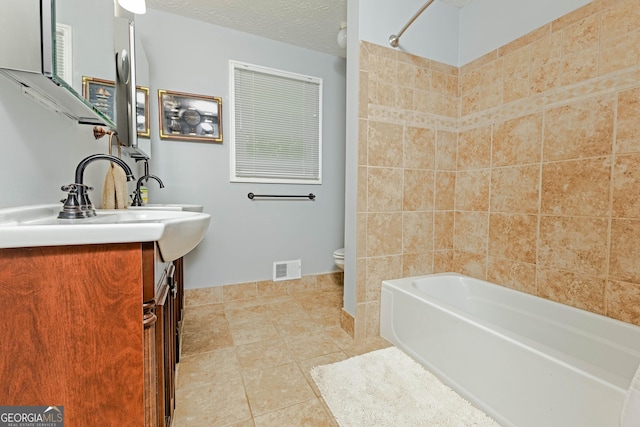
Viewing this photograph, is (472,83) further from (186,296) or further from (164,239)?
(186,296)

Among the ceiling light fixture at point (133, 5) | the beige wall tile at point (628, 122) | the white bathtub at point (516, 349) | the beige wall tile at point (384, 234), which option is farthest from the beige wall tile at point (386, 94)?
the ceiling light fixture at point (133, 5)

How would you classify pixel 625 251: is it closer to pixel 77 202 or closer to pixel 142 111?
pixel 77 202

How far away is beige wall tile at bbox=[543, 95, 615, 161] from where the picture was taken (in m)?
1.28

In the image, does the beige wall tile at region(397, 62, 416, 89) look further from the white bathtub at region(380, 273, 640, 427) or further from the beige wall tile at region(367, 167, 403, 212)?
the white bathtub at region(380, 273, 640, 427)

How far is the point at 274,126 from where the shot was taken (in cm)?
246

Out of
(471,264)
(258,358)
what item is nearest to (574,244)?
(471,264)

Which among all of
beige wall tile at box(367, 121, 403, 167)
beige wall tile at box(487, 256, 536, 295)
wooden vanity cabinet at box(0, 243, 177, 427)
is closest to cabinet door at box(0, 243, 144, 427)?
wooden vanity cabinet at box(0, 243, 177, 427)

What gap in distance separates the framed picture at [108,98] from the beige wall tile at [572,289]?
93.2 inches

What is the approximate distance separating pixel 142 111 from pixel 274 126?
1.02 m

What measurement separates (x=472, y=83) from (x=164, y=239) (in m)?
2.21

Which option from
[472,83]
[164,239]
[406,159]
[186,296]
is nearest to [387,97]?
[406,159]

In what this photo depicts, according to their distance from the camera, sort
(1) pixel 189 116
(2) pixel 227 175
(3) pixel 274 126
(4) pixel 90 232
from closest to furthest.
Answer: (4) pixel 90 232 < (1) pixel 189 116 < (2) pixel 227 175 < (3) pixel 274 126

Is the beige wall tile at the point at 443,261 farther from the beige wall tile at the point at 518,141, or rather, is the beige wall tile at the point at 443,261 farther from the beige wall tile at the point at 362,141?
the beige wall tile at the point at 362,141

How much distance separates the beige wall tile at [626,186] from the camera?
1190 mm
